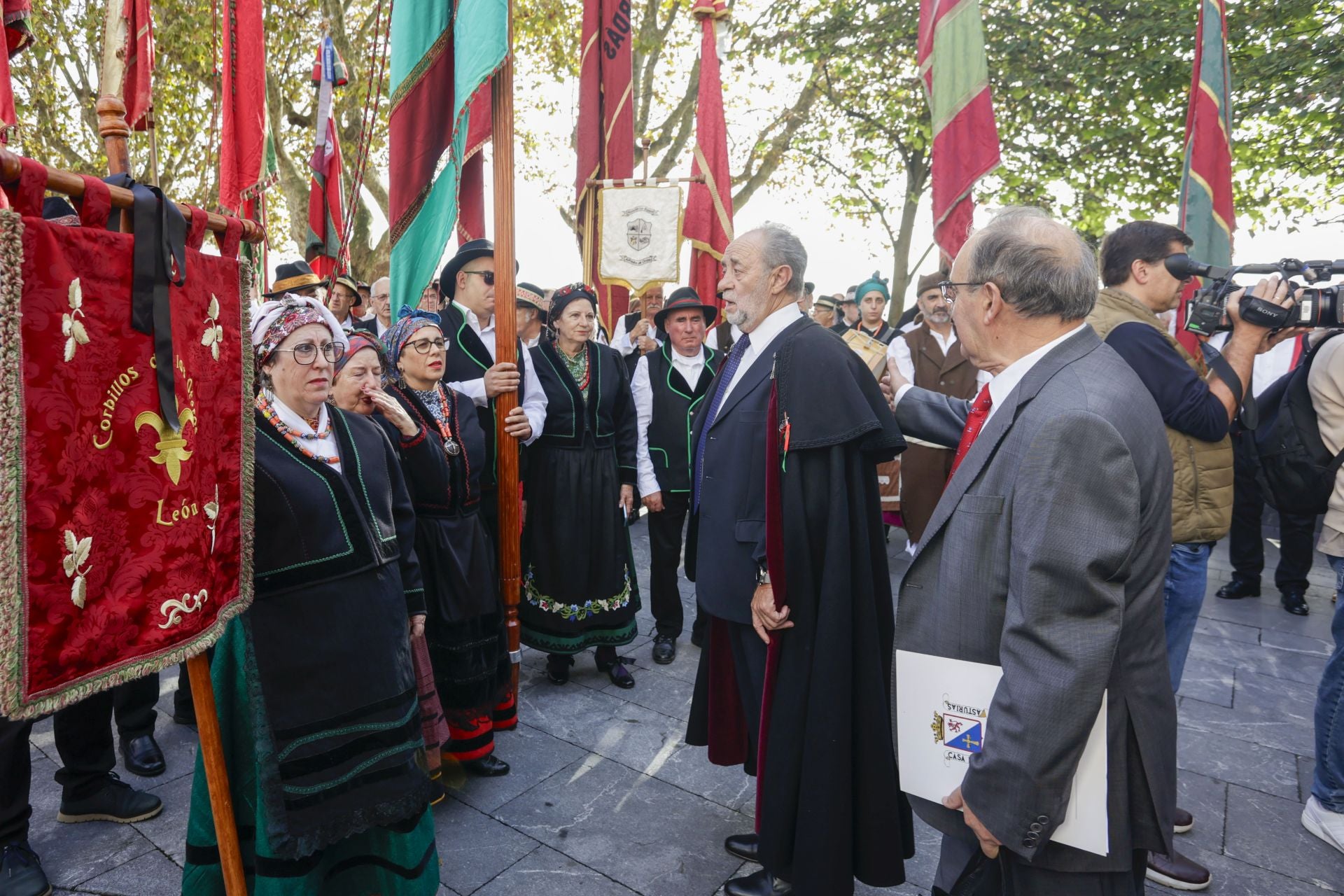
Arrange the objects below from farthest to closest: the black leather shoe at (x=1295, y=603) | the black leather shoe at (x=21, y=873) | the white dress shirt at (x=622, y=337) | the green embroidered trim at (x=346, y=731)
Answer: the white dress shirt at (x=622, y=337)
the black leather shoe at (x=1295, y=603)
the black leather shoe at (x=21, y=873)
the green embroidered trim at (x=346, y=731)

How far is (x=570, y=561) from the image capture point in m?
4.34

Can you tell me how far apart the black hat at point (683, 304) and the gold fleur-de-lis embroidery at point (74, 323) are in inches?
157

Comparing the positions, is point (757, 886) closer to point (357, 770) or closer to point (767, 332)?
point (357, 770)

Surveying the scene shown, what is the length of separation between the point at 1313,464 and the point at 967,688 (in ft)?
8.99

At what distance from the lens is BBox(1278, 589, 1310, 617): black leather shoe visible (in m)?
5.66

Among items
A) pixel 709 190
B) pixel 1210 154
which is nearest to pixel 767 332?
pixel 1210 154

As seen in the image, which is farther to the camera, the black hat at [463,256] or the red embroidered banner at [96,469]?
the black hat at [463,256]

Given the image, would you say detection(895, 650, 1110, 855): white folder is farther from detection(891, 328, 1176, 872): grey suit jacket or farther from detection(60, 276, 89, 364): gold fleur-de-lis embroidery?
detection(60, 276, 89, 364): gold fleur-de-lis embroidery

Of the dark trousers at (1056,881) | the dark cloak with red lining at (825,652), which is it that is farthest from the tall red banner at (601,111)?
the dark trousers at (1056,881)

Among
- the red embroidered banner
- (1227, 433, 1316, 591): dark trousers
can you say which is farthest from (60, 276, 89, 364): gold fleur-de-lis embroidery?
(1227, 433, 1316, 591): dark trousers

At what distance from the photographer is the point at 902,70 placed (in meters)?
12.1

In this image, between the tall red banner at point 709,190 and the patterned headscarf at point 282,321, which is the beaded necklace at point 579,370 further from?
the tall red banner at point 709,190

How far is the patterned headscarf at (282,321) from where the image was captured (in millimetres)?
2371

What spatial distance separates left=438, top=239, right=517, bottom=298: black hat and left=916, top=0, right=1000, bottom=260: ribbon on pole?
2.50 m
